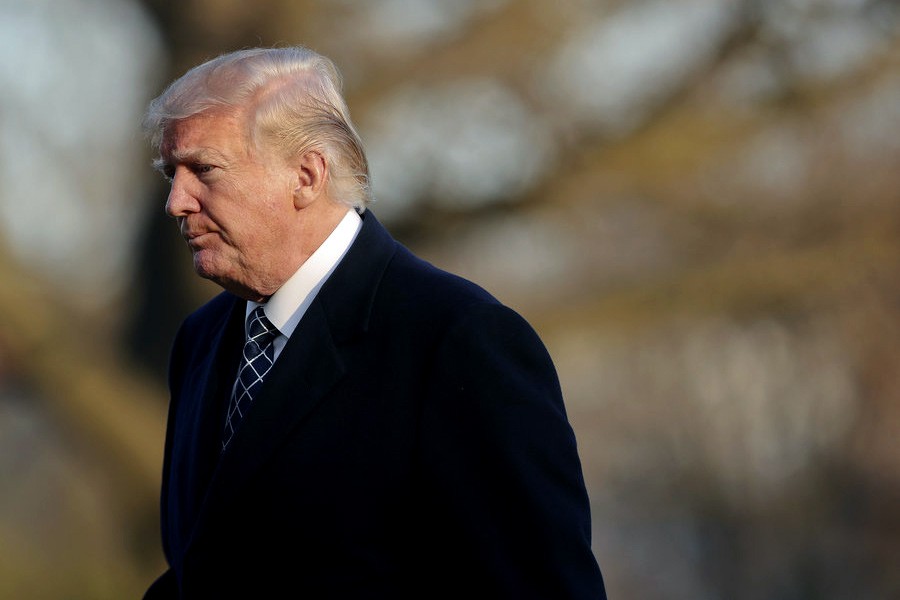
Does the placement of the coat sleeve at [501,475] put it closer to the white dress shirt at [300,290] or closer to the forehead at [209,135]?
the white dress shirt at [300,290]

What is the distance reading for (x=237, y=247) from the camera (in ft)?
7.39

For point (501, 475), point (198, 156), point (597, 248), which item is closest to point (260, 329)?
point (198, 156)

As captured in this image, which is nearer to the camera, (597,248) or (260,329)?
(260,329)

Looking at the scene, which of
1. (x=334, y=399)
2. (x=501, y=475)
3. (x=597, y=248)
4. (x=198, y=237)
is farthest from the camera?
(x=597, y=248)

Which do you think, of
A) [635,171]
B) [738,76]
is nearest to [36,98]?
[635,171]

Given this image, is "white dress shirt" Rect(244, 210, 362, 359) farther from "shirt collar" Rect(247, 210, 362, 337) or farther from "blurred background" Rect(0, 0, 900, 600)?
"blurred background" Rect(0, 0, 900, 600)

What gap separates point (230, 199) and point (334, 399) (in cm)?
41

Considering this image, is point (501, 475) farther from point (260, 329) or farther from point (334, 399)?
point (260, 329)

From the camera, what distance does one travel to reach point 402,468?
208cm

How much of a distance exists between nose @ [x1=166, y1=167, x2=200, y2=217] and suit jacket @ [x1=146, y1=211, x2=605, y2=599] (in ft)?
0.96

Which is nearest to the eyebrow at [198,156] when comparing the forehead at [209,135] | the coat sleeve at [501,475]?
the forehead at [209,135]

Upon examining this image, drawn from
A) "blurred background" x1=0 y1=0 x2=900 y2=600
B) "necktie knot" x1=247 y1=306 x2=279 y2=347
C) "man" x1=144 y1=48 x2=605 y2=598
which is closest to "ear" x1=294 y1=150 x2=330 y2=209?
"man" x1=144 y1=48 x2=605 y2=598

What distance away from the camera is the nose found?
2252 mm

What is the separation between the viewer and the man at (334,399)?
6.61 ft
